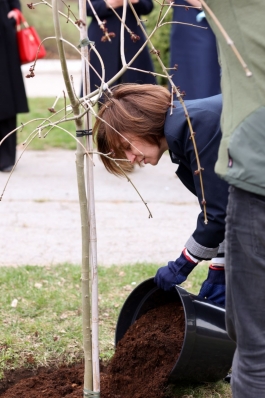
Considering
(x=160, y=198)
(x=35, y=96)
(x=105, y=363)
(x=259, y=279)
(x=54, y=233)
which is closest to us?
(x=259, y=279)

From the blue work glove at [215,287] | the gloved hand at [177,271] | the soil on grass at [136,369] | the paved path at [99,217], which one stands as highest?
the gloved hand at [177,271]

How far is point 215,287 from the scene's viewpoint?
2855 millimetres

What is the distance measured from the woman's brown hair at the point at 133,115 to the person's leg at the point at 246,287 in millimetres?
772

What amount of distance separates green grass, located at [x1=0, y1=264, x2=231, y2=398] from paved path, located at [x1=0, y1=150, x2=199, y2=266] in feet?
0.87

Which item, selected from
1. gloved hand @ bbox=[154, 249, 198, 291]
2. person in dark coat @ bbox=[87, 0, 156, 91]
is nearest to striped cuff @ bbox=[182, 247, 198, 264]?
gloved hand @ bbox=[154, 249, 198, 291]

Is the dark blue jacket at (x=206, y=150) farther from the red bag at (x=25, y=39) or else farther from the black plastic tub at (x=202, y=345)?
the red bag at (x=25, y=39)

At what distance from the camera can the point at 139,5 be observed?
215 inches

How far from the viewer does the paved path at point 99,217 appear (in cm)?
428

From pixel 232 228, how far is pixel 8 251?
2.75 meters

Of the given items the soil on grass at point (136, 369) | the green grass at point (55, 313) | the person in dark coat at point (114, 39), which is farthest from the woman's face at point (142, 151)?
the person in dark coat at point (114, 39)

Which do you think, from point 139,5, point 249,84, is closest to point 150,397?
point 249,84

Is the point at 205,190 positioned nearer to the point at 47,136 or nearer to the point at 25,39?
the point at 25,39

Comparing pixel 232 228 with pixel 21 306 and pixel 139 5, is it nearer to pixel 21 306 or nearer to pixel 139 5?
pixel 21 306

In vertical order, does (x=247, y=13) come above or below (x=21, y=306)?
above
